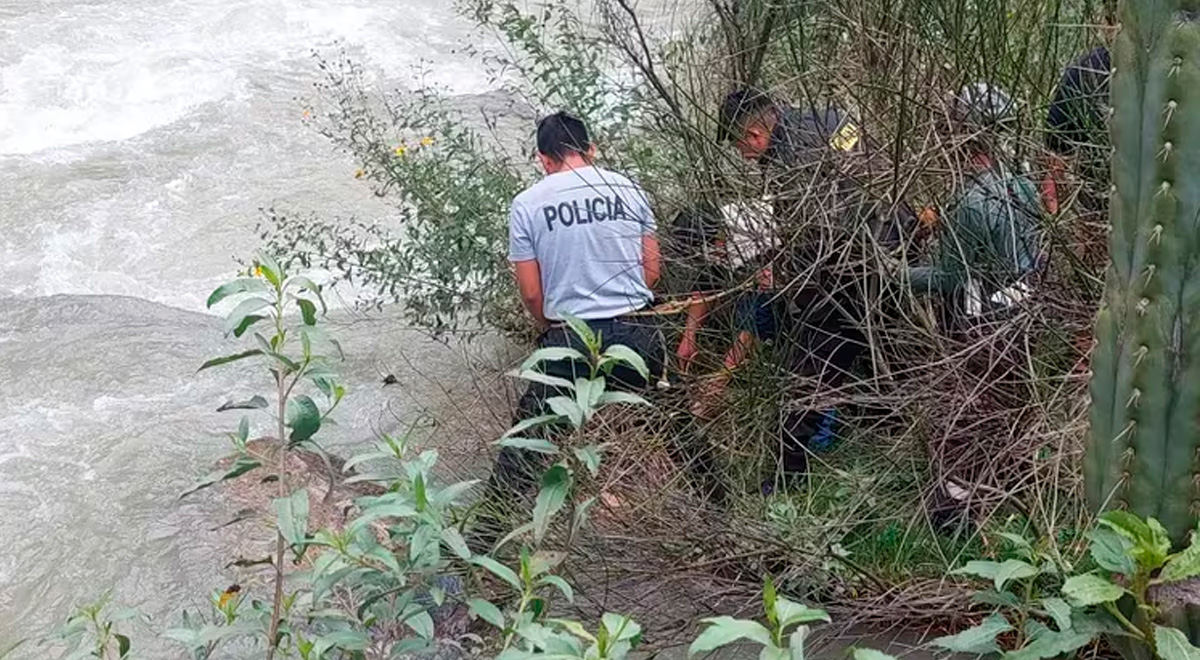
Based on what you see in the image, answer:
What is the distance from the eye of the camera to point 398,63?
1025 cm

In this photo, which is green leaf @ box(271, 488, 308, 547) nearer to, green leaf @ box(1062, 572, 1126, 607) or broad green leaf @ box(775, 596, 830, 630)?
broad green leaf @ box(775, 596, 830, 630)

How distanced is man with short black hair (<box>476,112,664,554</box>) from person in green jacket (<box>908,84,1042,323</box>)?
0.84 metres

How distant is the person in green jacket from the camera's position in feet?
12.3

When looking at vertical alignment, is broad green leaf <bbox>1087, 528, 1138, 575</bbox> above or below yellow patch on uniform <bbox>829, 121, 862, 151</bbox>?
below

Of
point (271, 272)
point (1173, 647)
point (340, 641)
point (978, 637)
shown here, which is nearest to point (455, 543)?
point (340, 641)

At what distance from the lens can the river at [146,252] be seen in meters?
4.71

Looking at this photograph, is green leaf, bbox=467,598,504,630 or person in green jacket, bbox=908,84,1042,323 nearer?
green leaf, bbox=467,598,504,630

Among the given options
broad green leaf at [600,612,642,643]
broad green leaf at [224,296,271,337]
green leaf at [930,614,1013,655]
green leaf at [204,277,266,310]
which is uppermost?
green leaf at [204,277,266,310]

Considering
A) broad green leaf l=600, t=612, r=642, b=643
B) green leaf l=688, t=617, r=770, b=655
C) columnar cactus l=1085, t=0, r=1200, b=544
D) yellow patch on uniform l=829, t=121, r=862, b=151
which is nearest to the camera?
green leaf l=688, t=617, r=770, b=655

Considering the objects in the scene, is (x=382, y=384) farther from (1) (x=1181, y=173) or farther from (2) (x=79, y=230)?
(1) (x=1181, y=173)

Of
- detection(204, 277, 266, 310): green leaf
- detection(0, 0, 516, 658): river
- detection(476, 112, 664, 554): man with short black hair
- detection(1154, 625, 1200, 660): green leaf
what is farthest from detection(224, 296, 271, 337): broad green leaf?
detection(0, 0, 516, 658): river

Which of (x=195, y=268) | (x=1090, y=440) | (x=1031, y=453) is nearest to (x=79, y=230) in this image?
(x=195, y=268)

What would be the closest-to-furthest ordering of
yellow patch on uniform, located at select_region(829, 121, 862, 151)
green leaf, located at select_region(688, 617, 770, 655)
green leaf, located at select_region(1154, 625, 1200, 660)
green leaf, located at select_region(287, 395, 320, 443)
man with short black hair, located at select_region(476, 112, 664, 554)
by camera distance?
green leaf, located at select_region(688, 617, 770, 655) < green leaf, located at select_region(1154, 625, 1200, 660) < green leaf, located at select_region(287, 395, 320, 443) < yellow patch on uniform, located at select_region(829, 121, 862, 151) < man with short black hair, located at select_region(476, 112, 664, 554)

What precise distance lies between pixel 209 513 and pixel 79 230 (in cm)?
349
